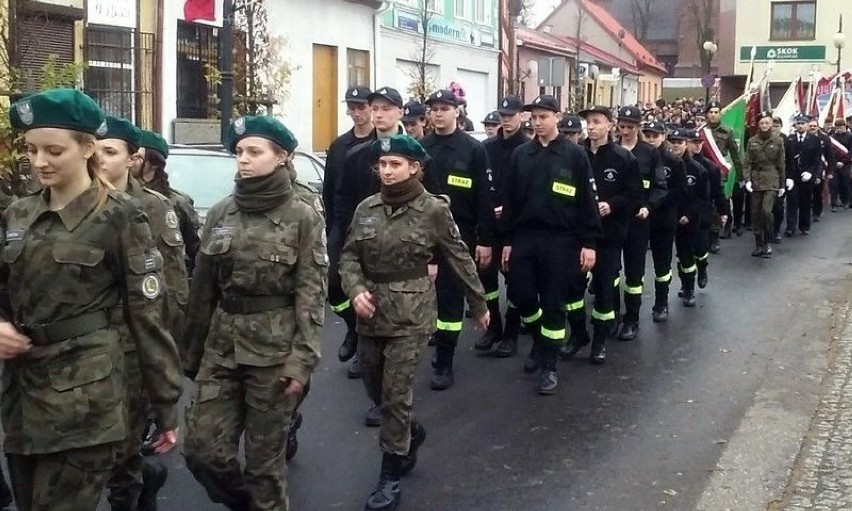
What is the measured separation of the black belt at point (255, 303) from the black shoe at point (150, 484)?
1.05 metres

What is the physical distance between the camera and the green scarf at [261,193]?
474cm

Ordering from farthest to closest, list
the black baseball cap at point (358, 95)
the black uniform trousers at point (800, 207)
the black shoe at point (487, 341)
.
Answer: the black uniform trousers at point (800, 207) → the black shoe at point (487, 341) → the black baseball cap at point (358, 95)

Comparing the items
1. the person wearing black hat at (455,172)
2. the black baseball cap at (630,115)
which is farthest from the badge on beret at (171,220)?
the black baseball cap at (630,115)

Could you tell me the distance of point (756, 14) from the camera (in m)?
54.1

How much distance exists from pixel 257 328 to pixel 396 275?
138 centimetres

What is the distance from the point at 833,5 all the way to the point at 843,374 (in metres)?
48.1

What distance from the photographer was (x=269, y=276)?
15.4 ft

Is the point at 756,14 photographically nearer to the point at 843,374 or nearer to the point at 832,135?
the point at 832,135

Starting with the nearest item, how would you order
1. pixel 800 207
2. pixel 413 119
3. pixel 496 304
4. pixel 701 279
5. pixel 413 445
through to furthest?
pixel 413 445 → pixel 496 304 → pixel 413 119 → pixel 701 279 → pixel 800 207

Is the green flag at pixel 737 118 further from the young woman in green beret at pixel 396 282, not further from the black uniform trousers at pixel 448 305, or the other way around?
the young woman in green beret at pixel 396 282

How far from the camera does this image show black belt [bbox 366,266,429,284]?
19.5 feet

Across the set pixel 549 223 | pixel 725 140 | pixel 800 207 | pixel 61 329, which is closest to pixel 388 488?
pixel 61 329

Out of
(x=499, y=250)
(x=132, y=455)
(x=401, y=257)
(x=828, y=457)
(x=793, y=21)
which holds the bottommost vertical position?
(x=828, y=457)

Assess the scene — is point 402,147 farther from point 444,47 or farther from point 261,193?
point 444,47
